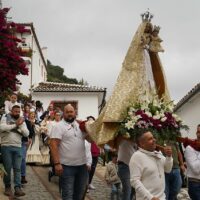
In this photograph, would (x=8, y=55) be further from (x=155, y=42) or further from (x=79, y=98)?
(x=79, y=98)

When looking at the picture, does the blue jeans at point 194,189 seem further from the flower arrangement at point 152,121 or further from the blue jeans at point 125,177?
the flower arrangement at point 152,121

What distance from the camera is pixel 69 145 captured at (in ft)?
27.9

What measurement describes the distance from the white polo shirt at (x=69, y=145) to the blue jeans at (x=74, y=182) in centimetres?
11

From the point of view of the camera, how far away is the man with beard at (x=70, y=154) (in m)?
8.40

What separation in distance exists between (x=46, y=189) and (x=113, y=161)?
2066 millimetres

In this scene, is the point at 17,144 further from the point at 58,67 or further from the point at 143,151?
the point at 58,67

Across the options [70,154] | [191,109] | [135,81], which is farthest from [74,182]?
[191,109]

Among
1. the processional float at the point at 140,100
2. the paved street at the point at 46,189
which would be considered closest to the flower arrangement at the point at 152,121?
the processional float at the point at 140,100

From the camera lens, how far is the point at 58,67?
7538cm

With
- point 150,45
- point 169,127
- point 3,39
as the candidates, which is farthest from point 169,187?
point 3,39

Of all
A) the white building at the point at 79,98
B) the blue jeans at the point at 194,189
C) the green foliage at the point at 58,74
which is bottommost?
the blue jeans at the point at 194,189

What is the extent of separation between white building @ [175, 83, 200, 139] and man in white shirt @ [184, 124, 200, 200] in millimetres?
14744

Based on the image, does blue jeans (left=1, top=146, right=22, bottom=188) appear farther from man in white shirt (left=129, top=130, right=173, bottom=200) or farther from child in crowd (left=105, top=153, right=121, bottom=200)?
man in white shirt (left=129, top=130, right=173, bottom=200)

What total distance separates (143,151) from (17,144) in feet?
16.1
